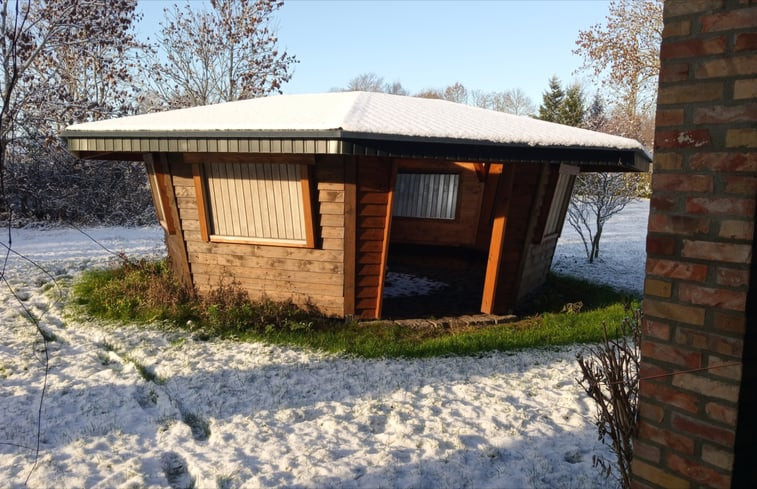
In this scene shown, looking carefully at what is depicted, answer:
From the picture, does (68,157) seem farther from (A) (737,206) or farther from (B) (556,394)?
(A) (737,206)

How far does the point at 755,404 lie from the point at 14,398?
598 cm

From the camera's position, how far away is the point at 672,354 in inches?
74.6

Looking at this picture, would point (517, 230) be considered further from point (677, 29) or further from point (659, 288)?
point (677, 29)

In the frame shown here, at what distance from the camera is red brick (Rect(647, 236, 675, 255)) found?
6.11ft

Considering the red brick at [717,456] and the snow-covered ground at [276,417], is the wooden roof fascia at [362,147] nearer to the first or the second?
the snow-covered ground at [276,417]

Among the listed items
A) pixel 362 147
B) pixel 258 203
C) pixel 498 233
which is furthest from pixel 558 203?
pixel 258 203

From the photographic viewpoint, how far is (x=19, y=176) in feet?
55.3

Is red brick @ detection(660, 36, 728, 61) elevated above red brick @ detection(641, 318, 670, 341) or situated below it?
above

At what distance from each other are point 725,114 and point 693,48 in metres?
0.30

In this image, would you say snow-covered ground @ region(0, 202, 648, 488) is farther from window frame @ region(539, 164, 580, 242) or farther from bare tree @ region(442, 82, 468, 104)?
bare tree @ region(442, 82, 468, 104)

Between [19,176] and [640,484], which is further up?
[19,176]

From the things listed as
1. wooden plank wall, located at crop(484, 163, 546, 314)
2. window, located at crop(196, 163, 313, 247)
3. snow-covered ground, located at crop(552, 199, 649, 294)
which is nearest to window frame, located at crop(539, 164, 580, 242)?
wooden plank wall, located at crop(484, 163, 546, 314)

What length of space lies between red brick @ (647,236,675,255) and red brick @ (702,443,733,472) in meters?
0.79

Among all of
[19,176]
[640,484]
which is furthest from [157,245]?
[640,484]
